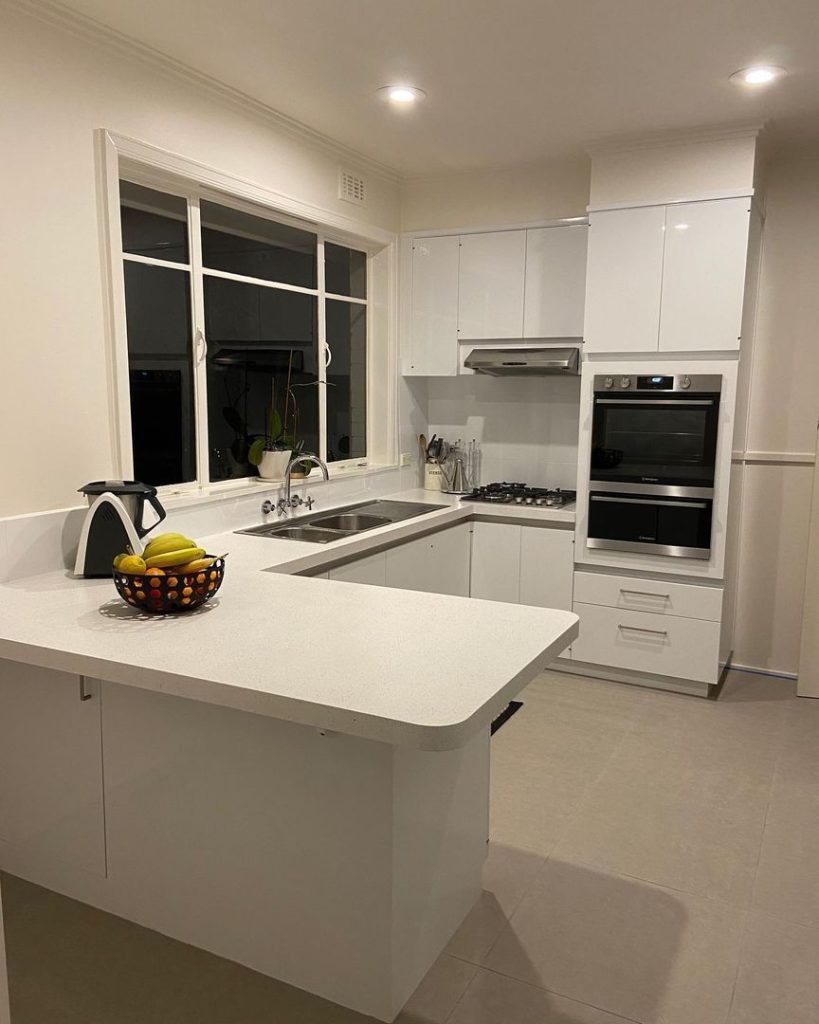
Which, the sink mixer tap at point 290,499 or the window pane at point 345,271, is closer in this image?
the sink mixer tap at point 290,499

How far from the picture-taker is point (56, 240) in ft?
8.82

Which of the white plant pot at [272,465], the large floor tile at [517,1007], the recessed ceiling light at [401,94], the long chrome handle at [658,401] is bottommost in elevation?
the large floor tile at [517,1007]

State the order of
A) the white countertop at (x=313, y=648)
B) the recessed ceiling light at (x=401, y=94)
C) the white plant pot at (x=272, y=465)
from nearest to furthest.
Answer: the white countertop at (x=313, y=648) → the recessed ceiling light at (x=401, y=94) → the white plant pot at (x=272, y=465)

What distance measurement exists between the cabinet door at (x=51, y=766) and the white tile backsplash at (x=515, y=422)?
314 centimetres

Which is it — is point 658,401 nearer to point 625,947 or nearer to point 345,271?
point 345,271

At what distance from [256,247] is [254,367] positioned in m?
0.56

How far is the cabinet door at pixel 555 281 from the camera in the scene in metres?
4.29

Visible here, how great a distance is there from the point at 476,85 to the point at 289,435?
185cm

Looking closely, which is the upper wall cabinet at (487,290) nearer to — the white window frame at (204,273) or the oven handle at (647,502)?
the white window frame at (204,273)

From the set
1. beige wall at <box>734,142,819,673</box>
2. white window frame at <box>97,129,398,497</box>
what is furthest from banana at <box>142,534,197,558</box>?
beige wall at <box>734,142,819,673</box>

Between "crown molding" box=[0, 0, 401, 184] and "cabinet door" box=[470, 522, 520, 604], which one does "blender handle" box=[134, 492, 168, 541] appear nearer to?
"crown molding" box=[0, 0, 401, 184]

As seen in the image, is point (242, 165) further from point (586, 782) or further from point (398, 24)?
point (586, 782)

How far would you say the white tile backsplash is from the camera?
186 inches

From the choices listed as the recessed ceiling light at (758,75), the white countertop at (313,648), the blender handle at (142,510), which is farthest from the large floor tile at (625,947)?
the recessed ceiling light at (758,75)
